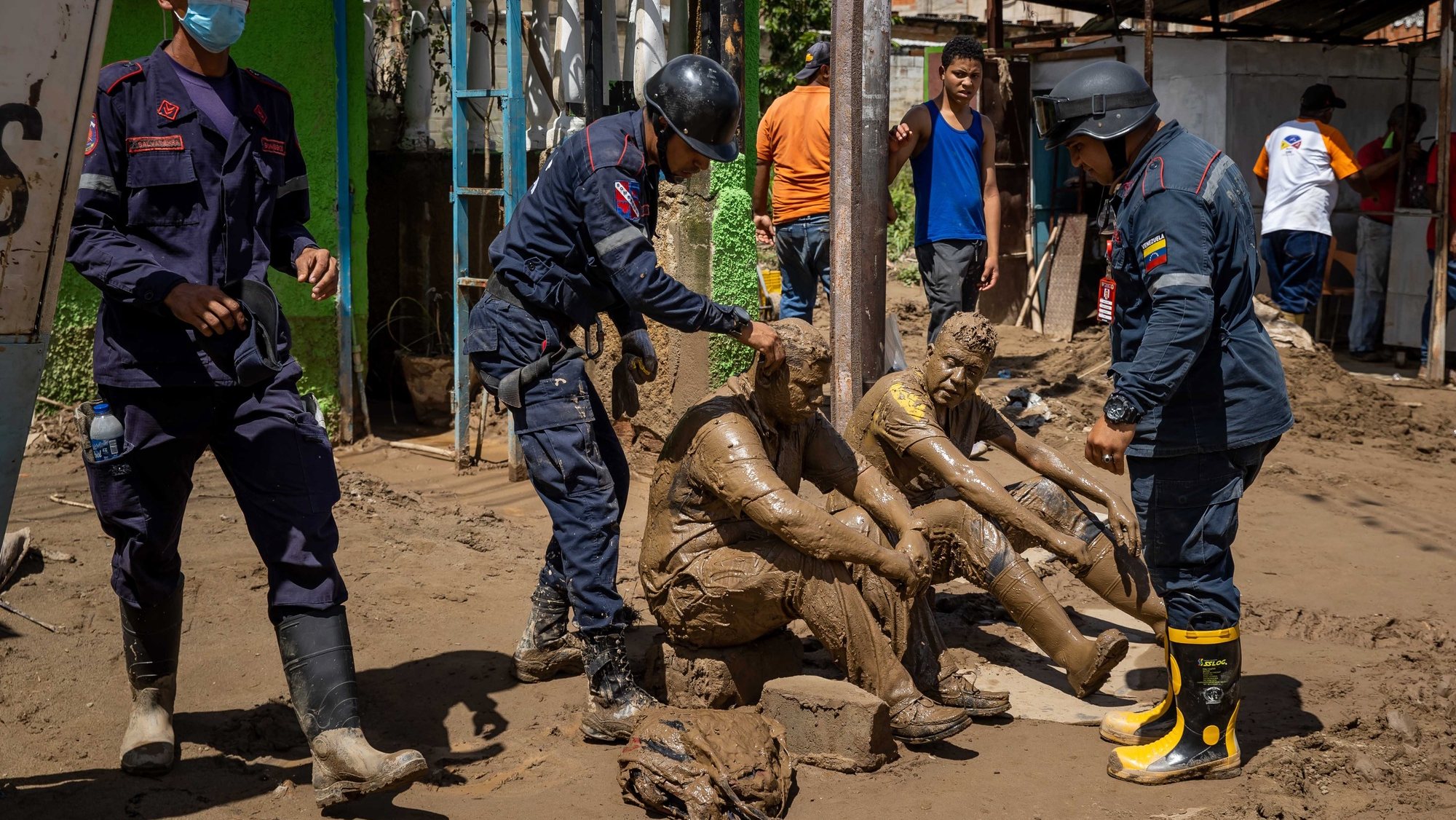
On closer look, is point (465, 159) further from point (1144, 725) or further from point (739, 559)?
point (1144, 725)

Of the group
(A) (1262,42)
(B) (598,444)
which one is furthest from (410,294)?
(A) (1262,42)

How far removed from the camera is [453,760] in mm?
3832

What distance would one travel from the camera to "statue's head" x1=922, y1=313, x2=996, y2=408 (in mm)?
4457

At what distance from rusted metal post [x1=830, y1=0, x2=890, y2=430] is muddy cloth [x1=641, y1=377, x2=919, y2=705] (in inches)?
78.0

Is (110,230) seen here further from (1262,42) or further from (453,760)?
(1262,42)

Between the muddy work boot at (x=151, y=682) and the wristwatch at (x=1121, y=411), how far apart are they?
2693 mm

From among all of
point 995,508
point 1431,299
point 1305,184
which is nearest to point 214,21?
point 995,508

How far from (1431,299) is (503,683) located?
8.78 metres

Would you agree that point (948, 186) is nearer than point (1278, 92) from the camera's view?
Yes

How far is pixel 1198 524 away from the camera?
3.60 m

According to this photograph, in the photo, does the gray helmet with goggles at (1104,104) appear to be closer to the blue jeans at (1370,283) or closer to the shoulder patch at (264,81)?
the shoulder patch at (264,81)

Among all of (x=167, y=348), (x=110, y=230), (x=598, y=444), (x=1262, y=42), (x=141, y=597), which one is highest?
(x=1262, y=42)

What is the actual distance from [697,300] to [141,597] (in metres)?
1.80

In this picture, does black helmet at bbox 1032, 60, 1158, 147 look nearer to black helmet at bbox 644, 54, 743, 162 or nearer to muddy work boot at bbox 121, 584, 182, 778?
black helmet at bbox 644, 54, 743, 162
